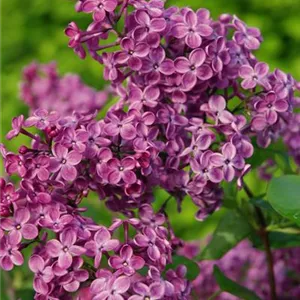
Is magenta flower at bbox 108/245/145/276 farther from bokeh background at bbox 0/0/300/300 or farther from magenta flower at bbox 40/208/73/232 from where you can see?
bokeh background at bbox 0/0/300/300

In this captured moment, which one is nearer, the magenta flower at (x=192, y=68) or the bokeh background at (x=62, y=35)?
the magenta flower at (x=192, y=68)

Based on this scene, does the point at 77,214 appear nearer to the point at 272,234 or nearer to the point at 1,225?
the point at 1,225

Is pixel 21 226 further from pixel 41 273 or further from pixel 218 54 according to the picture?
pixel 218 54

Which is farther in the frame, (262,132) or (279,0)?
(279,0)

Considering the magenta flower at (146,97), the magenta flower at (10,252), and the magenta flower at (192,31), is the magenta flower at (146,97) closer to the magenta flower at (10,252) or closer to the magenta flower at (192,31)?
the magenta flower at (192,31)

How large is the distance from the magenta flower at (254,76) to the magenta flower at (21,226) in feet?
0.99

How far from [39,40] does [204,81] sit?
11.0ft

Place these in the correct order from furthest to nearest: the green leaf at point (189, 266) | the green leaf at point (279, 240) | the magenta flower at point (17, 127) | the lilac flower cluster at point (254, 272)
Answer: the lilac flower cluster at point (254, 272) < the green leaf at point (279, 240) < the green leaf at point (189, 266) < the magenta flower at point (17, 127)

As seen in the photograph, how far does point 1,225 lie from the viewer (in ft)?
3.19

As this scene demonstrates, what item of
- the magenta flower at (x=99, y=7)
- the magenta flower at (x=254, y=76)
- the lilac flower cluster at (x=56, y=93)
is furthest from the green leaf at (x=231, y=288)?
the lilac flower cluster at (x=56, y=93)

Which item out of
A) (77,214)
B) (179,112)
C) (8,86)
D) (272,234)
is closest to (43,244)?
(77,214)

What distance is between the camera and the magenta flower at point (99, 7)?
106 cm

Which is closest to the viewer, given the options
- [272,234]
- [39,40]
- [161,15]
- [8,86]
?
[161,15]

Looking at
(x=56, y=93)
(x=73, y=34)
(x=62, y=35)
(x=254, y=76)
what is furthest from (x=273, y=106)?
(x=62, y=35)
